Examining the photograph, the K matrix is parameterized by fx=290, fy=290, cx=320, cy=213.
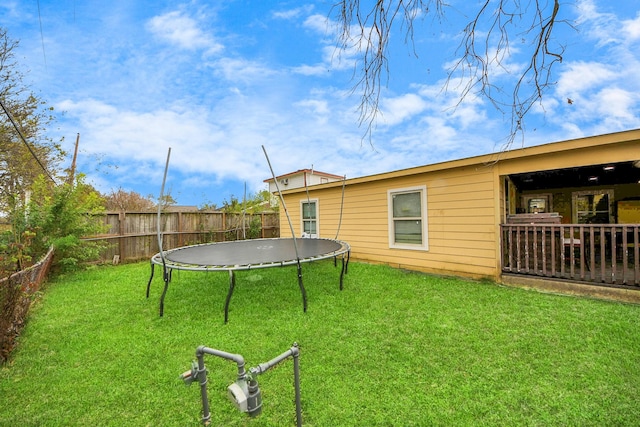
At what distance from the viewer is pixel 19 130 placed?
8180mm

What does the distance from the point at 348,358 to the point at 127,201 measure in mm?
17163

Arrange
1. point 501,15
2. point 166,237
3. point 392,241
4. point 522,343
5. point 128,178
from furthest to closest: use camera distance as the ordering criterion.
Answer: point 128,178, point 166,237, point 392,241, point 522,343, point 501,15

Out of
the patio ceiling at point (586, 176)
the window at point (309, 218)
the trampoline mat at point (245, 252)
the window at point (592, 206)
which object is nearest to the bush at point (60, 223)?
the trampoline mat at point (245, 252)

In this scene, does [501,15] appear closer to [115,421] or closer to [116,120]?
[115,421]

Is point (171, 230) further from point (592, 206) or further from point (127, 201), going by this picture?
point (592, 206)

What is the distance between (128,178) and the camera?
13.3 m

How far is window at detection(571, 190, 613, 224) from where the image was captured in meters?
8.34

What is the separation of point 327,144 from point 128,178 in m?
9.50

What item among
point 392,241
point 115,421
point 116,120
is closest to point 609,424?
point 115,421

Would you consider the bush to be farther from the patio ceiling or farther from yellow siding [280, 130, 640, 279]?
the patio ceiling

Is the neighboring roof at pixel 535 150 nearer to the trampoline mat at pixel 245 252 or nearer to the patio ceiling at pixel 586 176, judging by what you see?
the patio ceiling at pixel 586 176

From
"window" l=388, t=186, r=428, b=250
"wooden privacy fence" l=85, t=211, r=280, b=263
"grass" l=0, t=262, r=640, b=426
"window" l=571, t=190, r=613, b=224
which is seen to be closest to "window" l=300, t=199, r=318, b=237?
"wooden privacy fence" l=85, t=211, r=280, b=263

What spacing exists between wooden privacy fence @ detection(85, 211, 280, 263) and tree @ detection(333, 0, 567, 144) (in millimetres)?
7033

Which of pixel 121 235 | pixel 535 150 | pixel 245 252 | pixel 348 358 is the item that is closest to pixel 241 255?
pixel 245 252
